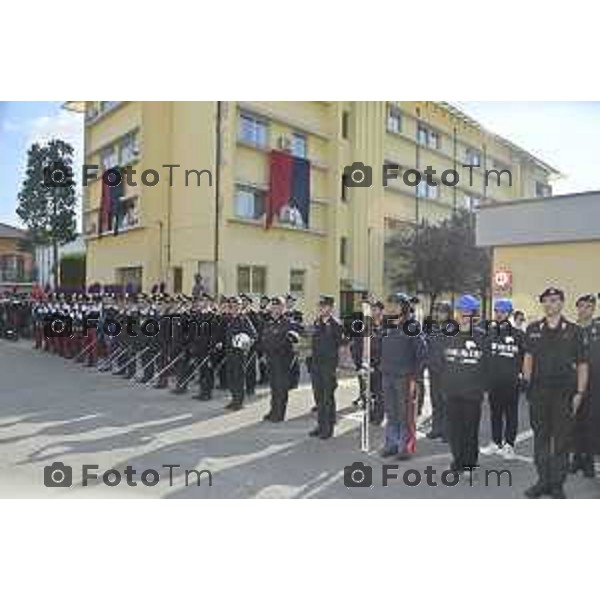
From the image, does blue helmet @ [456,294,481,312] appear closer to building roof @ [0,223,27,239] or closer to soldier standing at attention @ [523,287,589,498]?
soldier standing at attention @ [523,287,589,498]

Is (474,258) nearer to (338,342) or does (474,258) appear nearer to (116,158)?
(338,342)

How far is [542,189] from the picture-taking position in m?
5.94

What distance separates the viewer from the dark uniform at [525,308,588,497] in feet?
15.1

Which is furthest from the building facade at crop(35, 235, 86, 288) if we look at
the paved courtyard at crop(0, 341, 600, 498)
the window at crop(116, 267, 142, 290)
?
the paved courtyard at crop(0, 341, 600, 498)

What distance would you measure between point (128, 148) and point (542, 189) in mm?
3370

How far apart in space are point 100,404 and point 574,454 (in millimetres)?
4106

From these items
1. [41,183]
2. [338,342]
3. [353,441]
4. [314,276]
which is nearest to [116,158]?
[41,183]

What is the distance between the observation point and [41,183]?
20.1 ft

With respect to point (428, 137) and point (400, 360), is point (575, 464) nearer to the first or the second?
point (400, 360)

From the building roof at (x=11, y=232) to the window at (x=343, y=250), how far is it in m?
2.78

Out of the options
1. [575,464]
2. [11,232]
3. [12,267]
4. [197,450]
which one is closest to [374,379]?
[197,450]

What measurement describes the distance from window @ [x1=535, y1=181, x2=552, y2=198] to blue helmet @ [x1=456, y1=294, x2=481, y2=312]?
1.24 m

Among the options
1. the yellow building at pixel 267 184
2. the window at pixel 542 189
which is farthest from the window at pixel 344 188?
the window at pixel 542 189

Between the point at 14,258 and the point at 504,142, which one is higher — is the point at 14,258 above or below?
below
